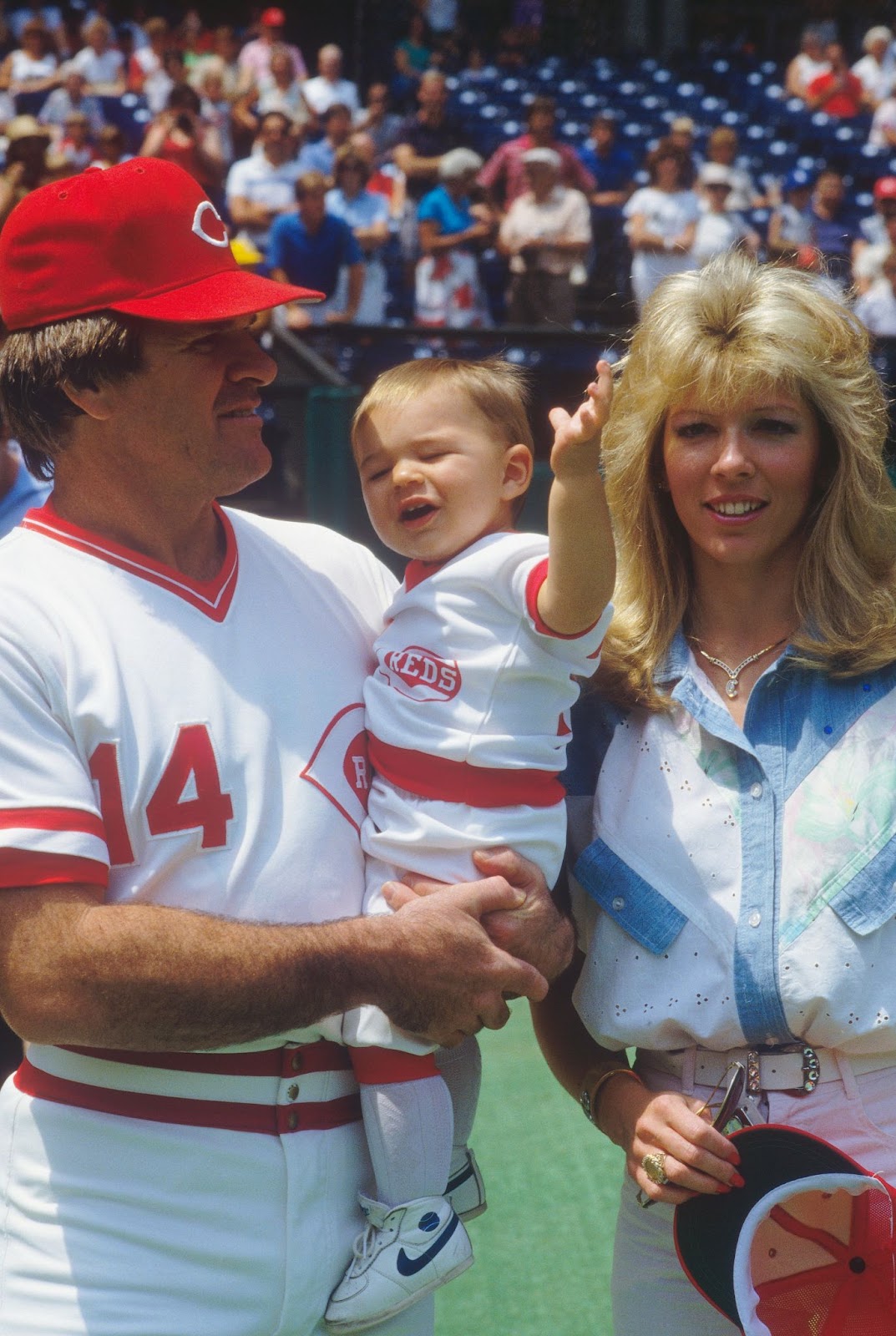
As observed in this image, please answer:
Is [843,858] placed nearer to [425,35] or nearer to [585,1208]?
[585,1208]

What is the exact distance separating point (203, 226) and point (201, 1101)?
1.16m

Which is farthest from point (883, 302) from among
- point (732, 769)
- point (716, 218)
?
point (732, 769)

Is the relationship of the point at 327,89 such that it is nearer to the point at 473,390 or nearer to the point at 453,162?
the point at 453,162

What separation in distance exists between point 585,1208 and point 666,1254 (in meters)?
1.53

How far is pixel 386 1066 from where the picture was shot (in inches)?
76.1

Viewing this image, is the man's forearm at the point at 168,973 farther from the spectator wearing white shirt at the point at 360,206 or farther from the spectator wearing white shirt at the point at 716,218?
the spectator wearing white shirt at the point at 716,218

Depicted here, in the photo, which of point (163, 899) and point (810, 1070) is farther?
point (810, 1070)

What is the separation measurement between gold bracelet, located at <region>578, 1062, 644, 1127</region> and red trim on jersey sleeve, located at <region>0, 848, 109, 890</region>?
2.88 ft

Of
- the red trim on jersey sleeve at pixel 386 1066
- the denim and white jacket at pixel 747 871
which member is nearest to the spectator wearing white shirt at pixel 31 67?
the denim and white jacket at pixel 747 871

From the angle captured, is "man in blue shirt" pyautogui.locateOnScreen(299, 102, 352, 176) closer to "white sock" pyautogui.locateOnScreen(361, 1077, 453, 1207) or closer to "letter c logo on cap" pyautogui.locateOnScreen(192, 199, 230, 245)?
"letter c logo on cap" pyautogui.locateOnScreen(192, 199, 230, 245)

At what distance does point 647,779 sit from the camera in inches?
85.1

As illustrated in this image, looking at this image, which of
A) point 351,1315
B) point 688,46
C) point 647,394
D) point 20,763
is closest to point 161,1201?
point 351,1315

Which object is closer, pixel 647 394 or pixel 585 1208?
pixel 647 394

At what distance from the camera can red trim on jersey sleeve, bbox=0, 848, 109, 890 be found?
1721 millimetres
